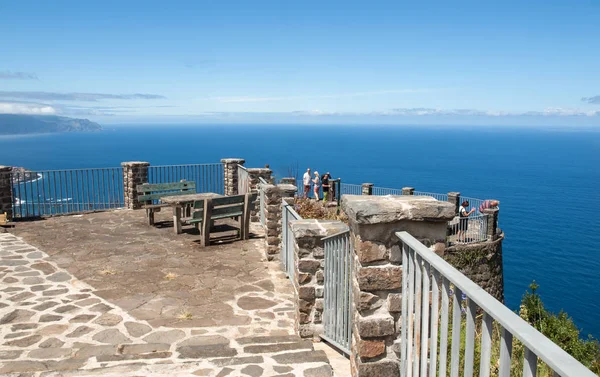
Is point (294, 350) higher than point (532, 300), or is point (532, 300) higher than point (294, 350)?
point (294, 350)

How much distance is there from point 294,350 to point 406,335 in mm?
2077

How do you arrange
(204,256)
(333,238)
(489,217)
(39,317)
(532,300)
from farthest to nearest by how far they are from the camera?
1. (489,217)
2. (532,300)
3. (204,256)
4. (39,317)
5. (333,238)

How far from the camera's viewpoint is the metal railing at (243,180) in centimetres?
1343

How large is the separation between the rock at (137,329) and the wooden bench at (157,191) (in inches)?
233

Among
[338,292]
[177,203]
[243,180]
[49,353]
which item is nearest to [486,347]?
[338,292]

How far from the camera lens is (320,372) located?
14.6ft

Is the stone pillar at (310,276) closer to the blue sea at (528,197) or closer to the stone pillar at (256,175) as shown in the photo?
the stone pillar at (256,175)

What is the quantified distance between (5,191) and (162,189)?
173 inches

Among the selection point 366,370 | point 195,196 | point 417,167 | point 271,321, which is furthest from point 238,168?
point 417,167

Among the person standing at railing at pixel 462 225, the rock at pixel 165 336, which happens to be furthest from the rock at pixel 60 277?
the person standing at railing at pixel 462 225

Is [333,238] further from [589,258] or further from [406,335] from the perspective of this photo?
[589,258]

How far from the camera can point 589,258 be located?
154 ft

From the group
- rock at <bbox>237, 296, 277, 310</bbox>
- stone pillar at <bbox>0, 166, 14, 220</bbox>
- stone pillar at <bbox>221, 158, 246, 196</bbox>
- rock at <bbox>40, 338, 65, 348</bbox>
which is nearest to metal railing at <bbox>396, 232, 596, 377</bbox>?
rock at <bbox>237, 296, 277, 310</bbox>

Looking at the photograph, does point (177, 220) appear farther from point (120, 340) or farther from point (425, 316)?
point (425, 316)
